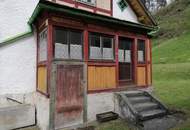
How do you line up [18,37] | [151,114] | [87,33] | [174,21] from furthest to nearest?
[174,21], [18,37], [151,114], [87,33]

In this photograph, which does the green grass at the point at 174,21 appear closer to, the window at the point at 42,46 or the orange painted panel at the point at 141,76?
the orange painted panel at the point at 141,76

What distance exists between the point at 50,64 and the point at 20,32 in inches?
135

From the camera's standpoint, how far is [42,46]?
9.76m

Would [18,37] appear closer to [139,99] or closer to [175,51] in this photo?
[139,99]

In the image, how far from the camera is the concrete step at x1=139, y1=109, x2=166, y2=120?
30.3 feet

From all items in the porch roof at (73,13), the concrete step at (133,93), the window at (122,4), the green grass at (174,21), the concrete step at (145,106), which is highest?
the green grass at (174,21)

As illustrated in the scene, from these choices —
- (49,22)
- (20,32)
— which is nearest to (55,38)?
(49,22)

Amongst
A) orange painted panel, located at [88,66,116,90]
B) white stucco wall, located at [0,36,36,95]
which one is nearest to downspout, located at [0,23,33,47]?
white stucco wall, located at [0,36,36,95]

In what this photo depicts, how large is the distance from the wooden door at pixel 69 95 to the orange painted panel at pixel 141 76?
3907 millimetres

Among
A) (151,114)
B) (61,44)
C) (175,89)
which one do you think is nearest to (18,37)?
(61,44)

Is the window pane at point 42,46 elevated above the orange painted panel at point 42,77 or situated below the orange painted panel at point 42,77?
above

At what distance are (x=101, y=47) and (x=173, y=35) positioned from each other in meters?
36.1

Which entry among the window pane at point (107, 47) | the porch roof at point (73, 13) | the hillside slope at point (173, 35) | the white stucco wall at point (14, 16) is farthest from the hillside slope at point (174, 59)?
the white stucco wall at point (14, 16)

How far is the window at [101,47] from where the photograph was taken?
388 inches
